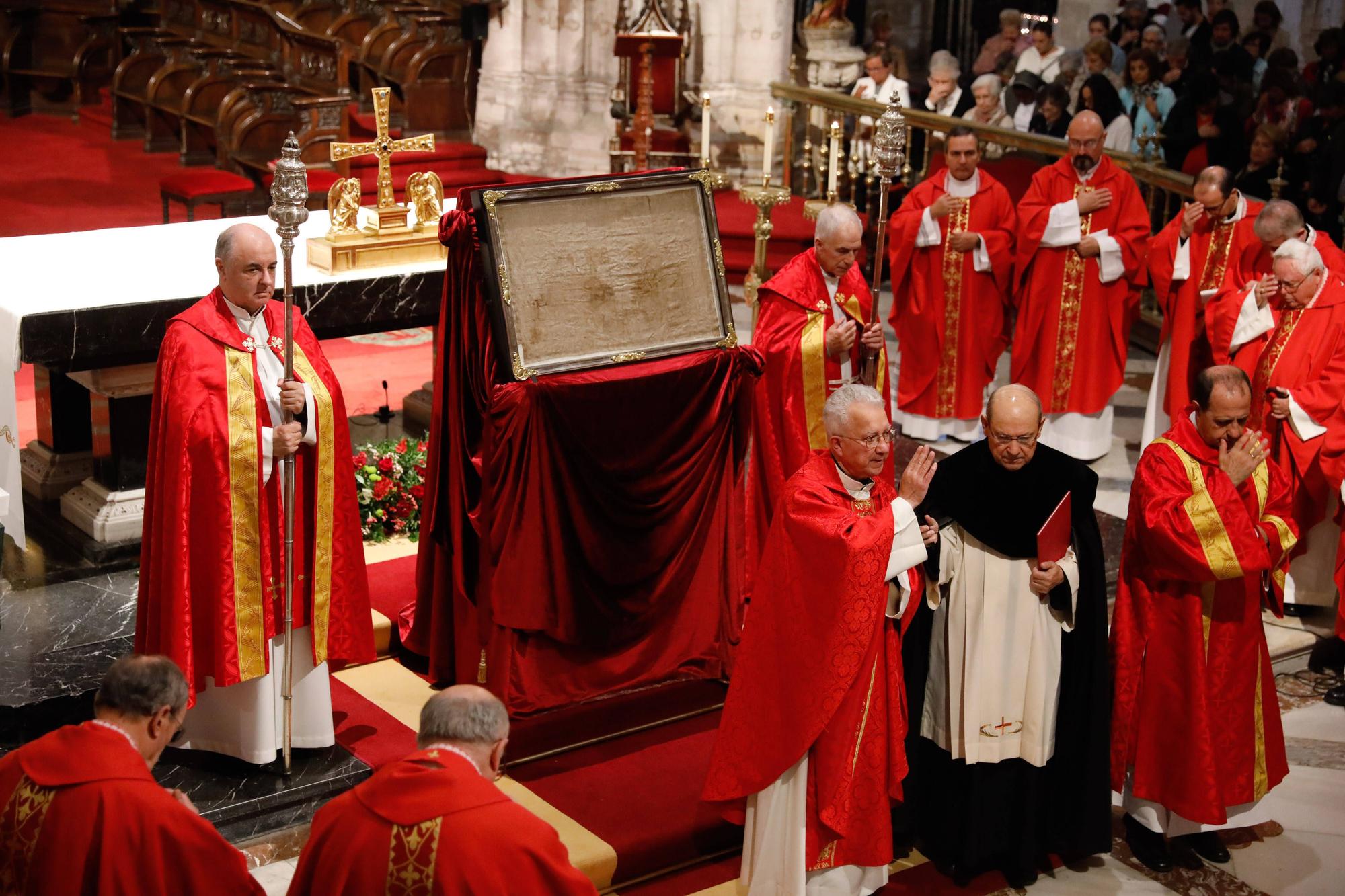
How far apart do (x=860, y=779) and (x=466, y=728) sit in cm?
166

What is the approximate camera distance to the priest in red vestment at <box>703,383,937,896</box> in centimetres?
445

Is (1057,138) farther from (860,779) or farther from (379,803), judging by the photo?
(379,803)

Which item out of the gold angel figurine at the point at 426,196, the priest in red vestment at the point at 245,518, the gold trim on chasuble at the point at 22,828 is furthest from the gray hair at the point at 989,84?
the gold trim on chasuble at the point at 22,828

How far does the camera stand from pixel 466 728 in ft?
10.9

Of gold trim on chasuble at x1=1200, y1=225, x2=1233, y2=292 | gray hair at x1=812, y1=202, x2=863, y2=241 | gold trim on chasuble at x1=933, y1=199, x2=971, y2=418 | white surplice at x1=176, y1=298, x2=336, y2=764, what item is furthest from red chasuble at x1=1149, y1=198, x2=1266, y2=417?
white surplice at x1=176, y1=298, x2=336, y2=764

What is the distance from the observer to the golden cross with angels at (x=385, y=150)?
266 inches

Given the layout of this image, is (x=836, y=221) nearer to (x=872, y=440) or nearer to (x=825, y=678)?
(x=872, y=440)

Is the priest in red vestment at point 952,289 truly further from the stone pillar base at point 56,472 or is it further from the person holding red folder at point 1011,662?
the stone pillar base at point 56,472

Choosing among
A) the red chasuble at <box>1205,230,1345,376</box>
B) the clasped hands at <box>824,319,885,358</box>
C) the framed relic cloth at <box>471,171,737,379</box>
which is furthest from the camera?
the red chasuble at <box>1205,230,1345,376</box>

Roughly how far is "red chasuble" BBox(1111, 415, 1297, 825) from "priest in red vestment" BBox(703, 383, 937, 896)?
79cm

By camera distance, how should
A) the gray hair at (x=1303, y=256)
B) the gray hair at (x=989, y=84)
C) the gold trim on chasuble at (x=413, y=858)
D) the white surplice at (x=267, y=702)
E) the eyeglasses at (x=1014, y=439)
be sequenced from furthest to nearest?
the gray hair at (x=989, y=84) → the gray hair at (x=1303, y=256) → the white surplice at (x=267, y=702) → the eyeglasses at (x=1014, y=439) → the gold trim on chasuble at (x=413, y=858)

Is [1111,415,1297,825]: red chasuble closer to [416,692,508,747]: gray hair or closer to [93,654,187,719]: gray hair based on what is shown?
[416,692,508,747]: gray hair

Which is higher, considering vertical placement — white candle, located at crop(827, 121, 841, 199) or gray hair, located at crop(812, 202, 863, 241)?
white candle, located at crop(827, 121, 841, 199)

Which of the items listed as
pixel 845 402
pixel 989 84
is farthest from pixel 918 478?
pixel 989 84
